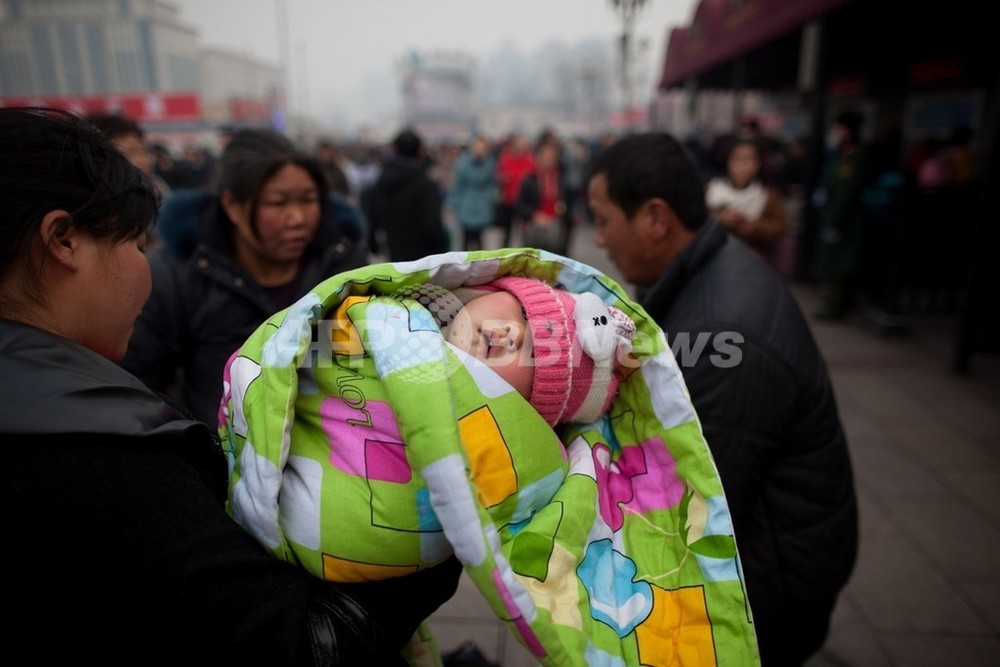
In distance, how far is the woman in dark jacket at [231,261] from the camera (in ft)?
6.63

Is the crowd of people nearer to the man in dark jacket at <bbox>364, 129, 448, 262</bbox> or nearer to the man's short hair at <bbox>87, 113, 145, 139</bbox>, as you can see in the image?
the man's short hair at <bbox>87, 113, 145, 139</bbox>

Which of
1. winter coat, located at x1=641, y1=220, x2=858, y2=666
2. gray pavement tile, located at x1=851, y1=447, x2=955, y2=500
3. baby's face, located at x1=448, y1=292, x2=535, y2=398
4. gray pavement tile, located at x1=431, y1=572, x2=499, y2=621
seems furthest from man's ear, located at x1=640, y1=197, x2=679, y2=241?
gray pavement tile, located at x1=851, y1=447, x2=955, y2=500

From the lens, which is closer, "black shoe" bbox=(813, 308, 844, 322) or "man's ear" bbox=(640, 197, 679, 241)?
"man's ear" bbox=(640, 197, 679, 241)

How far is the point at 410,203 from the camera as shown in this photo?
19.0 feet

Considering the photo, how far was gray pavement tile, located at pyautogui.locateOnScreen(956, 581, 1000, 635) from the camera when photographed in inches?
102

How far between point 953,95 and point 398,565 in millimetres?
12594

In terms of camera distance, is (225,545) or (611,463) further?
(611,463)

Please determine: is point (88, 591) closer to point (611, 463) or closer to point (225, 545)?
point (225, 545)

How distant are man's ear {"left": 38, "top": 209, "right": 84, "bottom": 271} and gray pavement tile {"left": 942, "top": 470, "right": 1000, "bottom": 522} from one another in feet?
13.7

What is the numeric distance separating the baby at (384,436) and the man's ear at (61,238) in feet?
0.94

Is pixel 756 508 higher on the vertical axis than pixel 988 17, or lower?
lower

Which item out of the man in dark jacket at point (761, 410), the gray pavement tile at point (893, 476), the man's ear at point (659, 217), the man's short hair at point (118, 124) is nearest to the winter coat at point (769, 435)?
the man in dark jacket at point (761, 410)

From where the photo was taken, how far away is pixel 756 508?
63.3 inches

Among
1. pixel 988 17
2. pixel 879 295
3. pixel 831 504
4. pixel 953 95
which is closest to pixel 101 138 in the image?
pixel 831 504
